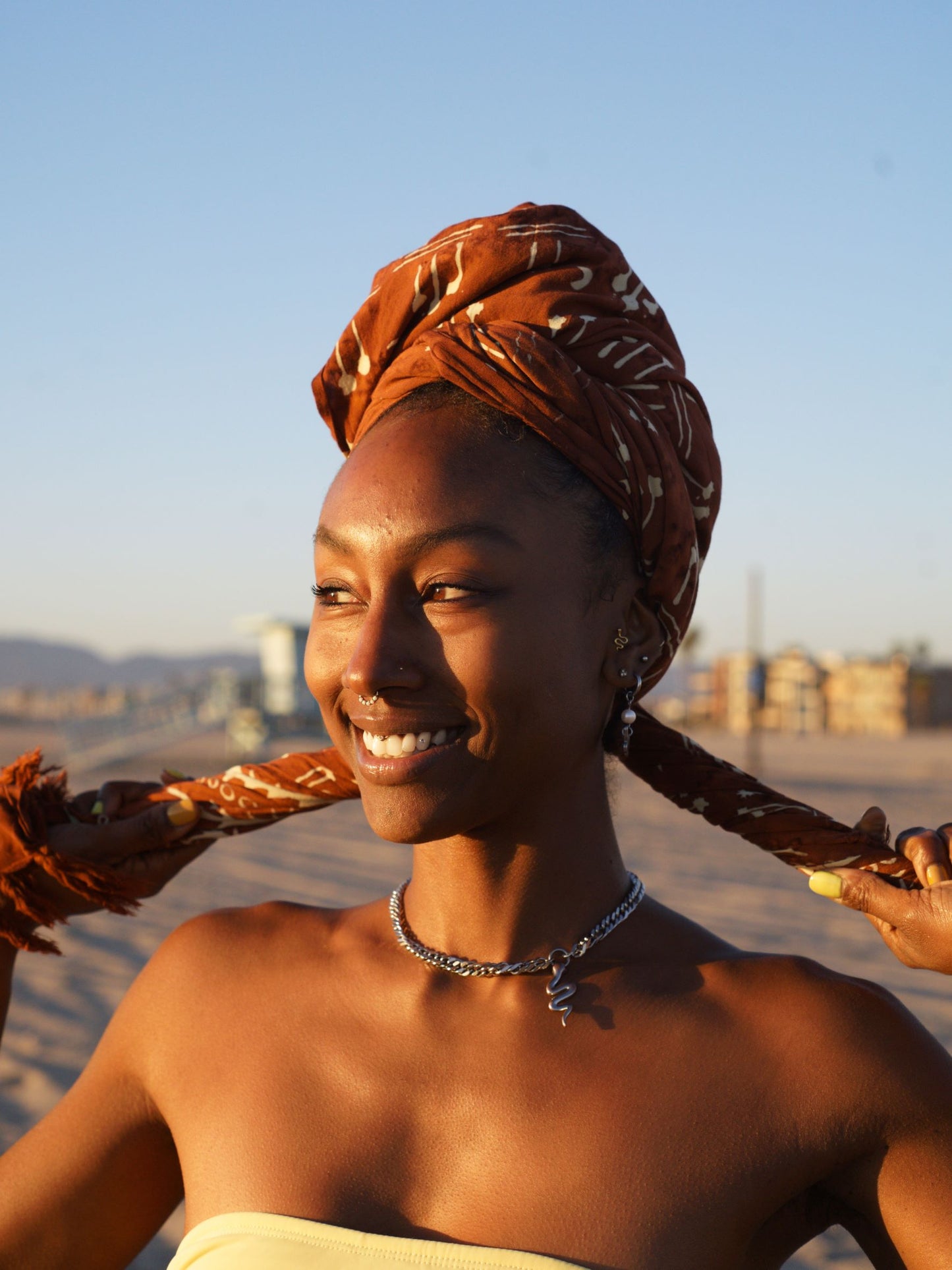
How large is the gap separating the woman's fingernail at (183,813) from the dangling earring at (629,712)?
0.80 m

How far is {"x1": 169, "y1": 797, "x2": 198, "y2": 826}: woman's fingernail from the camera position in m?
2.27

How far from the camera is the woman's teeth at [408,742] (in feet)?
5.78

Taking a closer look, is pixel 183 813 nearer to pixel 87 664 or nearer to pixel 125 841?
pixel 125 841

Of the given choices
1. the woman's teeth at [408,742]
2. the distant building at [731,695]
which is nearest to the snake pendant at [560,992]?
the woman's teeth at [408,742]

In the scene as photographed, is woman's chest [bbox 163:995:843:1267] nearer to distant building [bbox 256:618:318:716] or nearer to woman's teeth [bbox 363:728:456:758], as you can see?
woman's teeth [bbox 363:728:456:758]

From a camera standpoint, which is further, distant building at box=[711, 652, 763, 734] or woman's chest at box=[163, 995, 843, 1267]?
distant building at box=[711, 652, 763, 734]

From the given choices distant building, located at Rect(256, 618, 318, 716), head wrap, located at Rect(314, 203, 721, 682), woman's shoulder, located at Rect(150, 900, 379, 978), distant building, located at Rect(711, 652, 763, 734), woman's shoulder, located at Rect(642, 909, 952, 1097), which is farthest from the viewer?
distant building, located at Rect(711, 652, 763, 734)

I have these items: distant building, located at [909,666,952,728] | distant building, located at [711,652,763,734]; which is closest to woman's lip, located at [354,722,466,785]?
distant building, located at [711,652,763,734]

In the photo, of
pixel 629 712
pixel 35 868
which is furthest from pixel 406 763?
pixel 35 868

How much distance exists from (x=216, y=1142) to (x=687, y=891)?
27.9 ft

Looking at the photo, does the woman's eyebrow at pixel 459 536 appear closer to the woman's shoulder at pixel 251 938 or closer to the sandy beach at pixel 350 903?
the sandy beach at pixel 350 903

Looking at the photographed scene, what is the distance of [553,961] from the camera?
194 centimetres

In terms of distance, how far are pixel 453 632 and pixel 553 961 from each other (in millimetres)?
572

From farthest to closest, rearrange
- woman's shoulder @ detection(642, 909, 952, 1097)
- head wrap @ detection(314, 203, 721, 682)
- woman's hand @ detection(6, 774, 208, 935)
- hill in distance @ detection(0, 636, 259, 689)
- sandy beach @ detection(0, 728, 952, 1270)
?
hill in distance @ detection(0, 636, 259, 689), sandy beach @ detection(0, 728, 952, 1270), woman's hand @ detection(6, 774, 208, 935), head wrap @ detection(314, 203, 721, 682), woman's shoulder @ detection(642, 909, 952, 1097)
